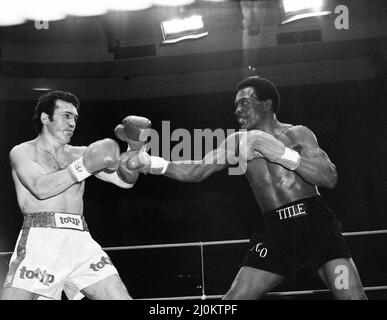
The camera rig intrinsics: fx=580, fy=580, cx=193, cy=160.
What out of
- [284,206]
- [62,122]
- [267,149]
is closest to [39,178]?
[62,122]

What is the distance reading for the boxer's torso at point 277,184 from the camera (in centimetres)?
266

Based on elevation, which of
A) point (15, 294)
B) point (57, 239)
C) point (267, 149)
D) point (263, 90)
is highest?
point (263, 90)

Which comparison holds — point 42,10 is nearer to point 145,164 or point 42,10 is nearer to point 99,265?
point 145,164

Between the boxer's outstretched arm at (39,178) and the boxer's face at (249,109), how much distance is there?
0.96 metres

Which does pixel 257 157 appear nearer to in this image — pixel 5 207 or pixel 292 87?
pixel 292 87

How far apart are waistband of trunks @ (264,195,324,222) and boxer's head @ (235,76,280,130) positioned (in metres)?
0.50

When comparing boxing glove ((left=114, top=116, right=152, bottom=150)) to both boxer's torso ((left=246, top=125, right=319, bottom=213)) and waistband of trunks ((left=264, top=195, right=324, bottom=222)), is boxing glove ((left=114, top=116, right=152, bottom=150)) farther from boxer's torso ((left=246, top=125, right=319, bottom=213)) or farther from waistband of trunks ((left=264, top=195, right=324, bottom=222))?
waistband of trunks ((left=264, top=195, right=324, bottom=222))

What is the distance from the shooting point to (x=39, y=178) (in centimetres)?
241

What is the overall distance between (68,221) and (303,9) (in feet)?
6.37

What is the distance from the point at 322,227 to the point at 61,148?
1.24 metres

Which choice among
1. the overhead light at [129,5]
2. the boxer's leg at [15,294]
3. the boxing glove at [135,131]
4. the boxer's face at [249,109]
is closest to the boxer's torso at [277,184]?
the boxer's face at [249,109]

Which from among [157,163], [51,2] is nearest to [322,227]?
[157,163]

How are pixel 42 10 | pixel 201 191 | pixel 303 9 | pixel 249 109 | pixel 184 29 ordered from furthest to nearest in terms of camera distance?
pixel 201 191, pixel 42 10, pixel 184 29, pixel 303 9, pixel 249 109

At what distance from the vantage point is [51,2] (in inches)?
151
